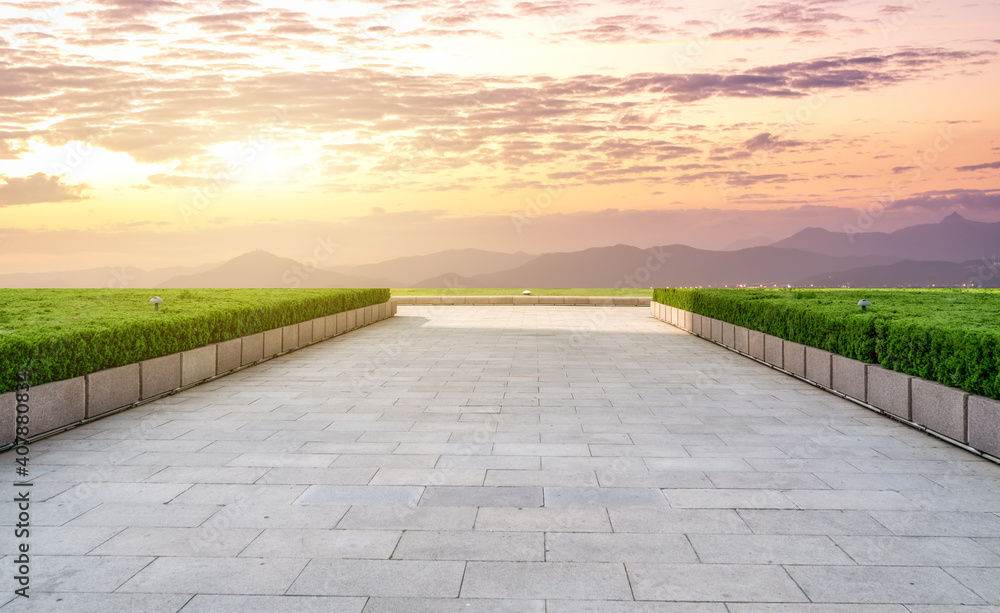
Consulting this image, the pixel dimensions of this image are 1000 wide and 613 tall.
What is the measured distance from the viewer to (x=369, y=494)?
527cm

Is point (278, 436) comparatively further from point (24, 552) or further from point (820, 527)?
point (820, 527)

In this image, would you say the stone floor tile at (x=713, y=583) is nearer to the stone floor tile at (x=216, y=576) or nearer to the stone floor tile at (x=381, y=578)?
the stone floor tile at (x=381, y=578)

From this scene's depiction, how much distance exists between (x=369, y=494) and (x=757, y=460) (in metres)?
3.62

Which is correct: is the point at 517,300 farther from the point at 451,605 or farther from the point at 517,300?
the point at 451,605

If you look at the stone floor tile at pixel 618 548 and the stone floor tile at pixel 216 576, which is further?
the stone floor tile at pixel 618 548

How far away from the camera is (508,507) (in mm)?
4953

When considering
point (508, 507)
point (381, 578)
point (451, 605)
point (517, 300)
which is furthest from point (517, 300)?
point (451, 605)

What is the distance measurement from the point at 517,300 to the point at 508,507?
24.0 metres

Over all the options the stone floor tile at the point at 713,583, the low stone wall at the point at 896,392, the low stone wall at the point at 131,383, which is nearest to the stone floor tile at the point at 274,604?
the stone floor tile at the point at 713,583

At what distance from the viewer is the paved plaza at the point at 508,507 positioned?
12.2 feet

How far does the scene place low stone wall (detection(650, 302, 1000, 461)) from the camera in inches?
252

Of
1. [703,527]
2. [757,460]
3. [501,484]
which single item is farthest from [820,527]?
[501,484]

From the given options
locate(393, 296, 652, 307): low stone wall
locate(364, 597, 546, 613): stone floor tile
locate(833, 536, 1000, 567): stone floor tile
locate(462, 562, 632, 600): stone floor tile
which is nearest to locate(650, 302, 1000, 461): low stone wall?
locate(833, 536, 1000, 567): stone floor tile

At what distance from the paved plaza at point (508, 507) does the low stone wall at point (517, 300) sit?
1855 cm
